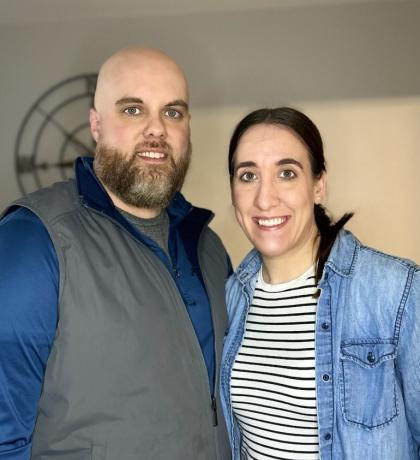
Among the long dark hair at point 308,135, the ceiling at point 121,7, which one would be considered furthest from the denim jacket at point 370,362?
the ceiling at point 121,7

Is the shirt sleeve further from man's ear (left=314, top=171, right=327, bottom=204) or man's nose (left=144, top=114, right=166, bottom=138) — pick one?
man's ear (left=314, top=171, right=327, bottom=204)

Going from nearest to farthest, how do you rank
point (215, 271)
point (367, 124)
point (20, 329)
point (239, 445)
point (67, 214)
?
point (20, 329), point (67, 214), point (239, 445), point (215, 271), point (367, 124)

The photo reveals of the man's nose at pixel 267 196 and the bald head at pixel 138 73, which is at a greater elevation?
the bald head at pixel 138 73

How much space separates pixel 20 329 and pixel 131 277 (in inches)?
10.5

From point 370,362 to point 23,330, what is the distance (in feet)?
2.26

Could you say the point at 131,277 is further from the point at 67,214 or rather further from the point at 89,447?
the point at 89,447

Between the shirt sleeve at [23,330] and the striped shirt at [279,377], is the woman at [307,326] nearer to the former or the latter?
the striped shirt at [279,377]

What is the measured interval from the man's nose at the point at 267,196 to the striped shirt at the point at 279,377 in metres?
0.18

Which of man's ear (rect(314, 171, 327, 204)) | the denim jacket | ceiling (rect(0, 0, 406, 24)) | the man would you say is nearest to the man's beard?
the man

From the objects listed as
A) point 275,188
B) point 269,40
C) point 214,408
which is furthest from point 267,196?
point 269,40

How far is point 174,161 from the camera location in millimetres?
1407

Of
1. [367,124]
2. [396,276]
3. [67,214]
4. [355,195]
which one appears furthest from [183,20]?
[396,276]

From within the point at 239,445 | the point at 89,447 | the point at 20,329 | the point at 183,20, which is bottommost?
the point at 239,445

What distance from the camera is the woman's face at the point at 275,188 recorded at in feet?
4.19
